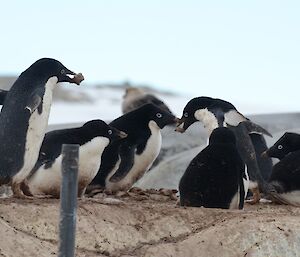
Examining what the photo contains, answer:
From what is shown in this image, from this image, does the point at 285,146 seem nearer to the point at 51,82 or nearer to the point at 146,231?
the point at 51,82

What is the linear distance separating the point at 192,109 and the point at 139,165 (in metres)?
0.57

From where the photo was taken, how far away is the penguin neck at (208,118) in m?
6.55

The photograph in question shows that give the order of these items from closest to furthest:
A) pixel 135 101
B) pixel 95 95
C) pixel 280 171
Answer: pixel 280 171 → pixel 135 101 → pixel 95 95

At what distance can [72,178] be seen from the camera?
337 centimetres

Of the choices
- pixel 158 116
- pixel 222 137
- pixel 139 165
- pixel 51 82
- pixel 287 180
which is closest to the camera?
pixel 51 82

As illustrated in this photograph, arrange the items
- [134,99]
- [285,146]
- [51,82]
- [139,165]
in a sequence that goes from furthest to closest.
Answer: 1. [134,99]
2. [139,165]
3. [285,146]
4. [51,82]

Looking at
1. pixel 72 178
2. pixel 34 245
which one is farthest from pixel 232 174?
pixel 72 178

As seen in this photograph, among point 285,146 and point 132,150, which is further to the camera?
point 132,150

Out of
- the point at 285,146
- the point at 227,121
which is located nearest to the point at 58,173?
the point at 227,121

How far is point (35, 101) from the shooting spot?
18.0ft

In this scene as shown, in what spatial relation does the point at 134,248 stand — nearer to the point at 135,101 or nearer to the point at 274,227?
the point at 274,227

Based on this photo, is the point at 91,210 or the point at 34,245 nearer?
the point at 34,245

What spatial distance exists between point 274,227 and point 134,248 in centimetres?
75

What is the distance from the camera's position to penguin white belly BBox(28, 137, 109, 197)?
19.0ft
